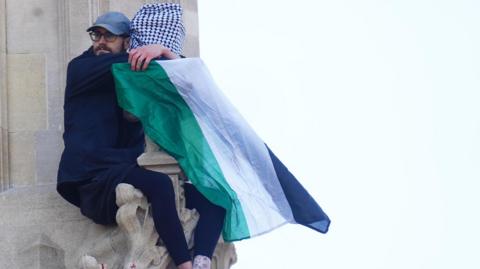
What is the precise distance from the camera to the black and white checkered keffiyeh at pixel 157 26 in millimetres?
22156

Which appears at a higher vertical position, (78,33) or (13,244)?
(78,33)

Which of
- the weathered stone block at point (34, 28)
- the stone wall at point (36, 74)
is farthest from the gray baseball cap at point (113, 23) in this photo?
the weathered stone block at point (34, 28)

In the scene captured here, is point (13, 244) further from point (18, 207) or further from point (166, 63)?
point (166, 63)

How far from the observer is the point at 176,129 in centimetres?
2198

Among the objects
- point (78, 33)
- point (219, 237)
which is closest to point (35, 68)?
point (78, 33)

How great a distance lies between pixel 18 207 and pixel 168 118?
1.30m

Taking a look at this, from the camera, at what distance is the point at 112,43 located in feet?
72.7

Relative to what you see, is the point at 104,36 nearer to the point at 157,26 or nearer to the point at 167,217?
the point at 157,26

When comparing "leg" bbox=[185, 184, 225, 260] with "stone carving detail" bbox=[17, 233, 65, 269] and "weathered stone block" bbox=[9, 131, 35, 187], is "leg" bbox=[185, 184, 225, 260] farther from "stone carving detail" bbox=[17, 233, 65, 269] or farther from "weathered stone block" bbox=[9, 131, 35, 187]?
"weathered stone block" bbox=[9, 131, 35, 187]

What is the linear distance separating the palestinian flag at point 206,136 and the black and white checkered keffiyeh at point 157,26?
0.25m

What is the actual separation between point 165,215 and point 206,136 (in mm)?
798

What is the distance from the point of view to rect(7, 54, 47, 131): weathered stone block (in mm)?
22766

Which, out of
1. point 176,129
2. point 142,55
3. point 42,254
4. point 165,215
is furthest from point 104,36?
point 42,254

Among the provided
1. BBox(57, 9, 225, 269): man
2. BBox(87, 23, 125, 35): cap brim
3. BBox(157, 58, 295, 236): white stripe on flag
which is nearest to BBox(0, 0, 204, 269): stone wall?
BBox(57, 9, 225, 269): man
